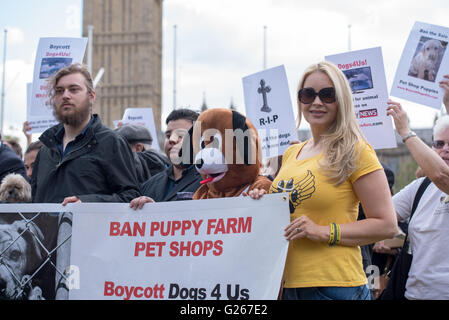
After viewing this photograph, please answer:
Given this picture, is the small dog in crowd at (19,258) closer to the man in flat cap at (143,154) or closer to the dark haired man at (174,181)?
the dark haired man at (174,181)

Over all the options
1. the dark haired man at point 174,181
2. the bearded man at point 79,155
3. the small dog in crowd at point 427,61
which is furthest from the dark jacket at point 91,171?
the small dog in crowd at point 427,61

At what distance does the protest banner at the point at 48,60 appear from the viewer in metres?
4.95

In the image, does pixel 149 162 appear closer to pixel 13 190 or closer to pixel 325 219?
pixel 13 190

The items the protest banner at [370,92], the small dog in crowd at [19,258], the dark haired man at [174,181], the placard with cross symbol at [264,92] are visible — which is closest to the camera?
the small dog in crowd at [19,258]

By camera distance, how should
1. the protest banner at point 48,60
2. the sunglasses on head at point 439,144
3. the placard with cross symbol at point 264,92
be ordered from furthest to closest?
the protest banner at point 48,60 < the placard with cross symbol at point 264,92 < the sunglasses on head at point 439,144

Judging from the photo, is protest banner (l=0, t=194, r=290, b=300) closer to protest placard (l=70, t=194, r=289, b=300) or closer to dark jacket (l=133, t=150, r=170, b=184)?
protest placard (l=70, t=194, r=289, b=300)

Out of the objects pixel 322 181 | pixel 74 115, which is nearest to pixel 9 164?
pixel 74 115

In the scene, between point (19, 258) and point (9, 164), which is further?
point (9, 164)

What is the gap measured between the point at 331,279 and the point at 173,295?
0.71 m

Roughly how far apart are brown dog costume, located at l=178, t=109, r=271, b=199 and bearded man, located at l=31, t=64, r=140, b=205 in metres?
0.59

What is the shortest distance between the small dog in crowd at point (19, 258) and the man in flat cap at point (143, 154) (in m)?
1.59

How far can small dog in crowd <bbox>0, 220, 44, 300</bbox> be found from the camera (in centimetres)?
277

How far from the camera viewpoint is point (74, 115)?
3.21 m

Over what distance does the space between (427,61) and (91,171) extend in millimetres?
2317
